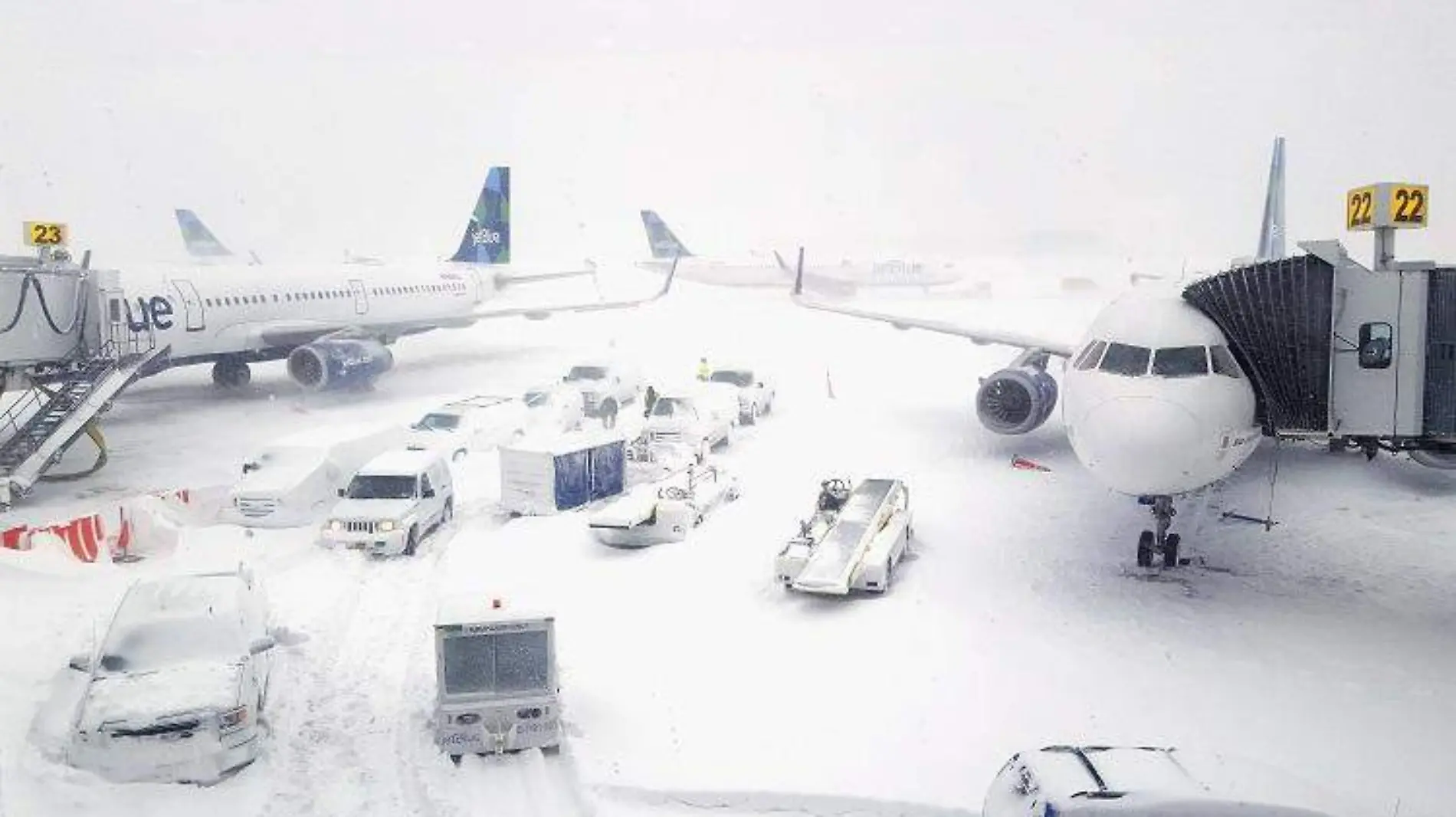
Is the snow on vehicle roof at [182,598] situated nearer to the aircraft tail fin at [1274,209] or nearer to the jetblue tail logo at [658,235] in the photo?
the aircraft tail fin at [1274,209]

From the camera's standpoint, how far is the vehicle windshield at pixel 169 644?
1199cm

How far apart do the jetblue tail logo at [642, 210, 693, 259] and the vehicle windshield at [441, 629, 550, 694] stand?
66333mm

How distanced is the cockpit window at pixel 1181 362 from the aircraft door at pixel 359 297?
33615mm

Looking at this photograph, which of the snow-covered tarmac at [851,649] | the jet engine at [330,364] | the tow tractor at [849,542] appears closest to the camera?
the snow-covered tarmac at [851,649]

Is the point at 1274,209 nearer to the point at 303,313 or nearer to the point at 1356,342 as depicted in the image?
the point at 1356,342

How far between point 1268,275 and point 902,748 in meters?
10.3

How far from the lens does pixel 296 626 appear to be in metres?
15.7

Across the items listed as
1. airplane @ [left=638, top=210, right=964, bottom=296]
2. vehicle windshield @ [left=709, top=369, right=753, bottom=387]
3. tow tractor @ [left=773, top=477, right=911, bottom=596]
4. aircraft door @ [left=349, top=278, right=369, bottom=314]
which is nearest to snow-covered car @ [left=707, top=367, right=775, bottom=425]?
vehicle windshield @ [left=709, top=369, right=753, bottom=387]

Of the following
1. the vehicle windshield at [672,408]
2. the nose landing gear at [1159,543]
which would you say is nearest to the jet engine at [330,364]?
the vehicle windshield at [672,408]

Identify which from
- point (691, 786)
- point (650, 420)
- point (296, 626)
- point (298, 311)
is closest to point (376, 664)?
point (296, 626)

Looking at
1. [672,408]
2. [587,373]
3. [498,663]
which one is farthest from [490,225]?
[498,663]

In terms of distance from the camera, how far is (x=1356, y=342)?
15.8 m

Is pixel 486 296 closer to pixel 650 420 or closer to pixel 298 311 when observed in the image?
pixel 298 311

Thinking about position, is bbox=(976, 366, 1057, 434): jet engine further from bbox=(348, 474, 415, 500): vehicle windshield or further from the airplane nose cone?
bbox=(348, 474, 415, 500): vehicle windshield
